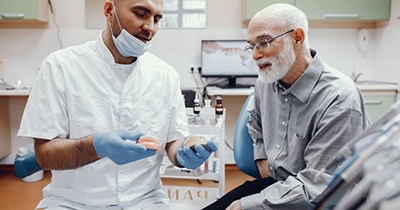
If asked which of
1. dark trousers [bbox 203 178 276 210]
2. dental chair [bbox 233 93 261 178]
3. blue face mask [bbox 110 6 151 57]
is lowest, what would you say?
dark trousers [bbox 203 178 276 210]

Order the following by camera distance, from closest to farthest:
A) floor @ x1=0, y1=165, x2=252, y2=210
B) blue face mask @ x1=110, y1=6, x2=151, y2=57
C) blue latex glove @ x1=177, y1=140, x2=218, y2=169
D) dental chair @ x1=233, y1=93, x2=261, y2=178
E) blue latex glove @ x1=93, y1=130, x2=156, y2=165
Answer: blue latex glove @ x1=93, y1=130, x2=156, y2=165 → blue latex glove @ x1=177, y1=140, x2=218, y2=169 → blue face mask @ x1=110, y1=6, x2=151, y2=57 → dental chair @ x1=233, y1=93, x2=261, y2=178 → floor @ x1=0, y1=165, x2=252, y2=210

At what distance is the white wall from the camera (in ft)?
11.1

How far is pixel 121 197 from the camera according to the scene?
1.18 metres

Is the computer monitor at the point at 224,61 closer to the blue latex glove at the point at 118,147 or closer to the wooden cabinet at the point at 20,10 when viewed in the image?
the wooden cabinet at the point at 20,10

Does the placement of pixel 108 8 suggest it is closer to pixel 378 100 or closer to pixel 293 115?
pixel 293 115

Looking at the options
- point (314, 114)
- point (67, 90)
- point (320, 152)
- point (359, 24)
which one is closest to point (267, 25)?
point (314, 114)

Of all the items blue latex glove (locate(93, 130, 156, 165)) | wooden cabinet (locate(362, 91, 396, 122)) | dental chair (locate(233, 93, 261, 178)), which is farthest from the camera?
wooden cabinet (locate(362, 91, 396, 122))

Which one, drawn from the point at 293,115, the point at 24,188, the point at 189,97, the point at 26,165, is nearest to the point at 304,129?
the point at 293,115

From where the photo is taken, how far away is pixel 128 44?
3.99ft

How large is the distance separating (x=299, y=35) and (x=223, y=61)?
6.41 feet

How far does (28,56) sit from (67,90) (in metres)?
2.62

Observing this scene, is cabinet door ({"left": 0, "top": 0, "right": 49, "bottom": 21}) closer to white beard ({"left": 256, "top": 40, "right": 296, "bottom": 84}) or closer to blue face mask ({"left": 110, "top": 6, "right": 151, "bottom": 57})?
blue face mask ({"left": 110, "top": 6, "right": 151, "bottom": 57})

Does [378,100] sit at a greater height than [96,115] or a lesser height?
lesser

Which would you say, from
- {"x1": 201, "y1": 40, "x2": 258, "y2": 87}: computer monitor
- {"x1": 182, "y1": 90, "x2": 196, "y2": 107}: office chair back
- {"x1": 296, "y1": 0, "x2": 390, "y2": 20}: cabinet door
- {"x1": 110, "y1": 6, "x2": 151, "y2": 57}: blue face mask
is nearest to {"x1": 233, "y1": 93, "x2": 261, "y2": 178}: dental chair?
{"x1": 110, "y1": 6, "x2": 151, "y2": 57}: blue face mask
